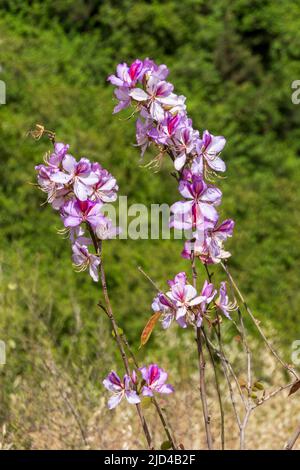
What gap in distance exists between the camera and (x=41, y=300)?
5180 mm

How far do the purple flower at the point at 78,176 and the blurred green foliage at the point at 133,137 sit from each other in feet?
7.91

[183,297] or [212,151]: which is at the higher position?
[212,151]

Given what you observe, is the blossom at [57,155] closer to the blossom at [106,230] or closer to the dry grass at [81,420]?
the blossom at [106,230]

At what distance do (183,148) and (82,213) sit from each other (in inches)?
11.2

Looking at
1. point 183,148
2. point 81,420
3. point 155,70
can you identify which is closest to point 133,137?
point 81,420

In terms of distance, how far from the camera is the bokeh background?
470 cm

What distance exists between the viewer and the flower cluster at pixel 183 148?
2.08m

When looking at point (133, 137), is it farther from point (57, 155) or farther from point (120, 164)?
point (57, 155)

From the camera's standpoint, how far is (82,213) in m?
2.08

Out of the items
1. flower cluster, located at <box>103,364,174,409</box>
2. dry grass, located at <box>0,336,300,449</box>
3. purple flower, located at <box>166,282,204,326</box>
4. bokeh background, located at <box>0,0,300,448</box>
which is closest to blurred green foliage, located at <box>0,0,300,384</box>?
bokeh background, located at <box>0,0,300,448</box>

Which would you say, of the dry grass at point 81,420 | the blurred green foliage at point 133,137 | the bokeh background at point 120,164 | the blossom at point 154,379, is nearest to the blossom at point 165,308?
the blossom at point 154,379
